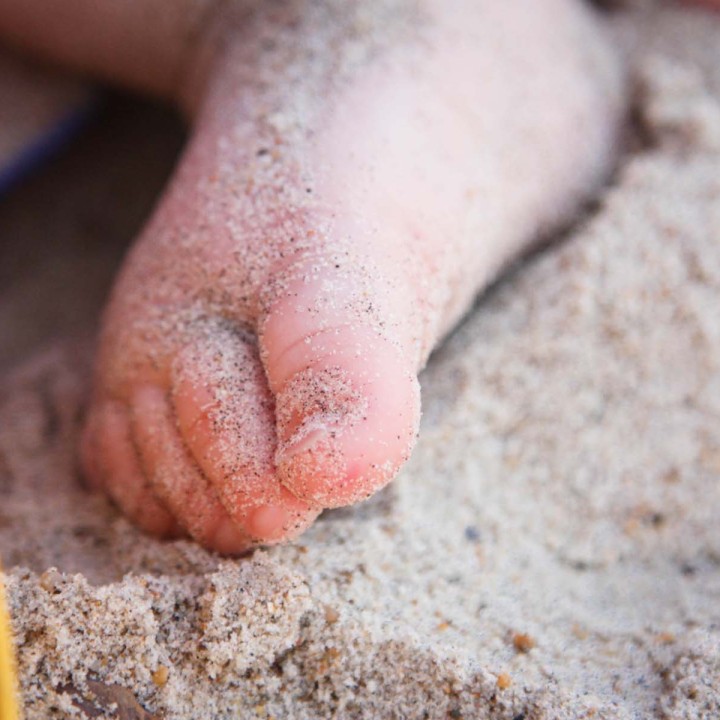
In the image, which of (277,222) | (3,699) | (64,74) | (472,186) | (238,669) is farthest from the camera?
(64,74)

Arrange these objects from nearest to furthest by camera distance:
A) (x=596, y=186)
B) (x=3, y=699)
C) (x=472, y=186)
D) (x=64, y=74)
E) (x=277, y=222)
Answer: (x=3, y=699) < (x=277, y=222) < (x=472, y=186) < (x=596, y=186) < (x=64, y=74)

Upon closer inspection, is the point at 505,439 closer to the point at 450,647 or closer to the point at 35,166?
the point at 450,647

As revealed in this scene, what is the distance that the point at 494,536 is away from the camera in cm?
84

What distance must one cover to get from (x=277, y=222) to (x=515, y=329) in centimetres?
32

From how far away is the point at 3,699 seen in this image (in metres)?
0.50

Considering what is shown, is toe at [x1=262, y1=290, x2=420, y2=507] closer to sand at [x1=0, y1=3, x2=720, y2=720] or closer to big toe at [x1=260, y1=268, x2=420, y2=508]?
big toe at [x1=260, y1=268, x2=420, y2=508]

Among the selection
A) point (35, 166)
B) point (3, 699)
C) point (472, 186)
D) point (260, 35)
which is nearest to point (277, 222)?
point (472, 186)

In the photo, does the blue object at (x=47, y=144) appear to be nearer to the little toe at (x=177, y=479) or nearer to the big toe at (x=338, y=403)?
the little toe at (x=177, y=479)

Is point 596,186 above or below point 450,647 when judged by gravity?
above

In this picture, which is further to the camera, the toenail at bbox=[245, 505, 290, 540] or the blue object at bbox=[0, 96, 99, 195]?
the blue object at bbox=[0, 96, 99, 195]

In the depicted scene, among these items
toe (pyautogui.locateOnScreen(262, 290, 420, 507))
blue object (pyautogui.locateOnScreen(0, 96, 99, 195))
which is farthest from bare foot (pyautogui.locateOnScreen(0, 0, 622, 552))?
blue object (pyautogui.locateOnScreen(0, 96, 99, 195))

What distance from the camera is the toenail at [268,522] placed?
2.26 feet

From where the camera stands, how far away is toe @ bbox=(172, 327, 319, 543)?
69 cm

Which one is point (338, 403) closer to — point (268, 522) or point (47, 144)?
point (268, 522)
